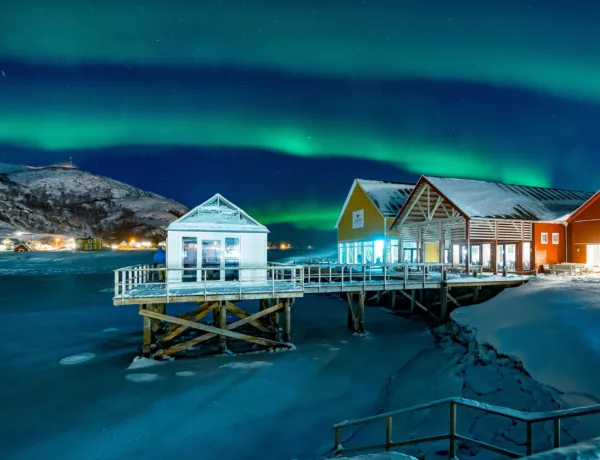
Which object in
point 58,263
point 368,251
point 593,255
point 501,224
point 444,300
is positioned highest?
point 501,224

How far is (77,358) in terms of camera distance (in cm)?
1472

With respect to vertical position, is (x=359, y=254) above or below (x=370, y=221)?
below

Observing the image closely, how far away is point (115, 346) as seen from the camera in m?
16.5

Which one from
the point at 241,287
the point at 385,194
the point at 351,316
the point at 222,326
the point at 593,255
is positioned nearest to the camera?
the point at 222,326

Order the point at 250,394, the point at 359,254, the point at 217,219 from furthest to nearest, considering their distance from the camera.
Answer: the point at 359,254
the point at 217,219
the point at 250,394

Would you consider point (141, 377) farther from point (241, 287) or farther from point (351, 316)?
point (351, 316)

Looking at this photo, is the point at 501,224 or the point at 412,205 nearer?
the point at 501,224

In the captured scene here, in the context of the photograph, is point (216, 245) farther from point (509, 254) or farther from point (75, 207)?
point (75, 207)

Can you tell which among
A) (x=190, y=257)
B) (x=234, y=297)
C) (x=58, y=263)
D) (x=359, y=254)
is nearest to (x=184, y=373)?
(x=234, y=297)

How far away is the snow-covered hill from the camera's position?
140 metres

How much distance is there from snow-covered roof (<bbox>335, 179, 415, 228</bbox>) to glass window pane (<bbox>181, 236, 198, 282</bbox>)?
17366 mm

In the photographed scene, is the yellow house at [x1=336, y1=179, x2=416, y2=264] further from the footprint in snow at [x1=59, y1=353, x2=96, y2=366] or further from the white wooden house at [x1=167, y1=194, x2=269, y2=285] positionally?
the footprint in snow at [x1=59, y1=353, x2=96, y2=366]

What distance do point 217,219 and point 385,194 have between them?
18911mm

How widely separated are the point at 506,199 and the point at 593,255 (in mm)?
5794
